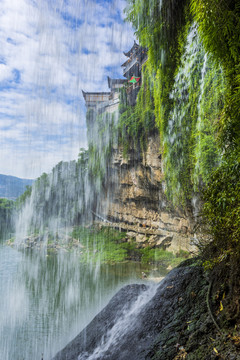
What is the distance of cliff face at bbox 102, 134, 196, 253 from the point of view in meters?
12.1

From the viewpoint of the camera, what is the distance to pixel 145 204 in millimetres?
14891

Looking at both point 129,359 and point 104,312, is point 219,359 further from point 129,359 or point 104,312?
point 104,312

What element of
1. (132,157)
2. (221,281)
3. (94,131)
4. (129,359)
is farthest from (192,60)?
(94,131)

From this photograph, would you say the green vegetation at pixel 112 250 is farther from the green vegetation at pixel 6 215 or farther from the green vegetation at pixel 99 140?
the green vegetation at pixel 6 215

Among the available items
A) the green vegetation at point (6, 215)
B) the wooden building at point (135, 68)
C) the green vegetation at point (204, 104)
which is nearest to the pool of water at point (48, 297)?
the green vegetation at point (204, 104)

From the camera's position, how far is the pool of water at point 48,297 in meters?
6.79

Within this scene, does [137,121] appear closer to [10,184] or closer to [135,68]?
[135,68]

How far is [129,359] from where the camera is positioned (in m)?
2.35

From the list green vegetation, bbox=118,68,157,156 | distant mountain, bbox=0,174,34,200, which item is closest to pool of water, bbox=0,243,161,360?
green vegetation, bbox=118,68,157,156

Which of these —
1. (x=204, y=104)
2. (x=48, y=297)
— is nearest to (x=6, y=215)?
(x=48, y=297)

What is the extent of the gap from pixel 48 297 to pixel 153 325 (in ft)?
29.8

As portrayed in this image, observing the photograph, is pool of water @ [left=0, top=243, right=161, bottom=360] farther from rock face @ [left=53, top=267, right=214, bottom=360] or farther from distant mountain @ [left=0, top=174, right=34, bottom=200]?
distant mountain @ [left=0, top=174, right=34, bottom=200]

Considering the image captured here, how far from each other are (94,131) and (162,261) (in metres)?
9.32

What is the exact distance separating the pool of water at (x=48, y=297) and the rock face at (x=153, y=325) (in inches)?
125
